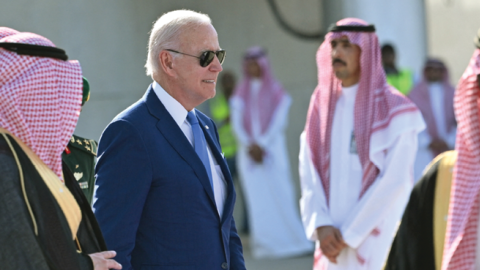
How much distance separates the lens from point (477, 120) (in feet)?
9.37

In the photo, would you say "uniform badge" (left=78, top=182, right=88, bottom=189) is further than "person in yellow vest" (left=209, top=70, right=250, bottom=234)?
No

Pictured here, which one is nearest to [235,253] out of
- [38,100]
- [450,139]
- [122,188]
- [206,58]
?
[122,188]

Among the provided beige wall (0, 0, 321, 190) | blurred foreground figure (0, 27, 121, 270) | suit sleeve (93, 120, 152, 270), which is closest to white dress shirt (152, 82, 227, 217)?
suit sleeve (93, 120, 152, 270)

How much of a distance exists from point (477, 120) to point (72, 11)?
648cm

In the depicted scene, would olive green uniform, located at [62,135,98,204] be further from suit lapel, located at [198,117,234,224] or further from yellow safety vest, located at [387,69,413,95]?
yellow safety vest, located at [387,69,413,95]

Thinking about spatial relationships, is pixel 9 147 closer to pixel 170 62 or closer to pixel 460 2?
pixel 170 62

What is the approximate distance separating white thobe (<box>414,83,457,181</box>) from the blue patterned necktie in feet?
19.3

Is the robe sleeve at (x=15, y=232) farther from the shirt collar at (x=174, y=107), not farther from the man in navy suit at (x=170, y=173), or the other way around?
the shirt collar at (x=174, y=107)

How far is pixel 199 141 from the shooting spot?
121 inches

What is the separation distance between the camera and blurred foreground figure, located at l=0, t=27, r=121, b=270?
2.23 meters

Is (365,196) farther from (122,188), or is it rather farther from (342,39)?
(122,188)

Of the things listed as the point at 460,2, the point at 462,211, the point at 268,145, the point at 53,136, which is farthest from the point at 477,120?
the point at 460,2

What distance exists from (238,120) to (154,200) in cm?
588

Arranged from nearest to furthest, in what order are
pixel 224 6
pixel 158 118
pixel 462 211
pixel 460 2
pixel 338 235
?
1. pixel 462 211
2. pixel 158 118
3. pixel 338 235
4. pixel 224 6
5. pixel 460 2
